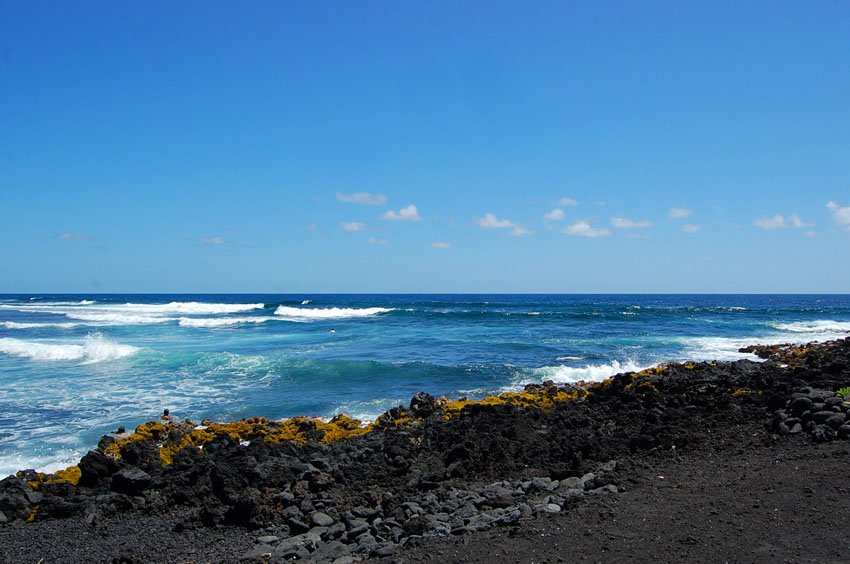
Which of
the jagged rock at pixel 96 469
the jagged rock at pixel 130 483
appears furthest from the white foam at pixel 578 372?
the jagged rock at pixel 96 469

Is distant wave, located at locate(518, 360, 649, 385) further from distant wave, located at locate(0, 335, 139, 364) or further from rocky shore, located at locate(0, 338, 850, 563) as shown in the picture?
distant wave, located at locate(0, 335, 139, 364)

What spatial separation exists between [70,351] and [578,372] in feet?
69.8

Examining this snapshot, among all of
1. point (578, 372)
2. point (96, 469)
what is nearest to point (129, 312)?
point (578, 372)

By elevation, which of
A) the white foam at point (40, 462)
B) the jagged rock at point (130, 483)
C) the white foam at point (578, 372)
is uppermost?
the white foam at point (578, 372)

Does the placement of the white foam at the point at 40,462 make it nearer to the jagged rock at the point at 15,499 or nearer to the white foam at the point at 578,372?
the jagged rock at the point at 15,499

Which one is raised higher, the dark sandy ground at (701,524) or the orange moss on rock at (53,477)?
the dark sandy ground at (701,524)

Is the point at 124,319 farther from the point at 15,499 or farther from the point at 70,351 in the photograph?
the point at 15,499

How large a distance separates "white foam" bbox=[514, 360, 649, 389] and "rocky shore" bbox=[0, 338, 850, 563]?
Result: 5.97 m

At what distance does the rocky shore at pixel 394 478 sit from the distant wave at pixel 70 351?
14240 mm

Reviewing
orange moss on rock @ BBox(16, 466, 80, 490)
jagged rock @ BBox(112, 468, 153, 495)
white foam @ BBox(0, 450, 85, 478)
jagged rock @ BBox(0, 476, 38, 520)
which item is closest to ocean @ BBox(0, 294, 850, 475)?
white foam @ BBox(0, 450, 85, 478)

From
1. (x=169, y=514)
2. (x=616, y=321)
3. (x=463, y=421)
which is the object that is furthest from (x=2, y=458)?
(x=616, y=321)

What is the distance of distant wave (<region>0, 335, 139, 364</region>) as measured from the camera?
75.2 feet

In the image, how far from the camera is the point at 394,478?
321 inches

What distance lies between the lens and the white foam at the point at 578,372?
57.4 feet
